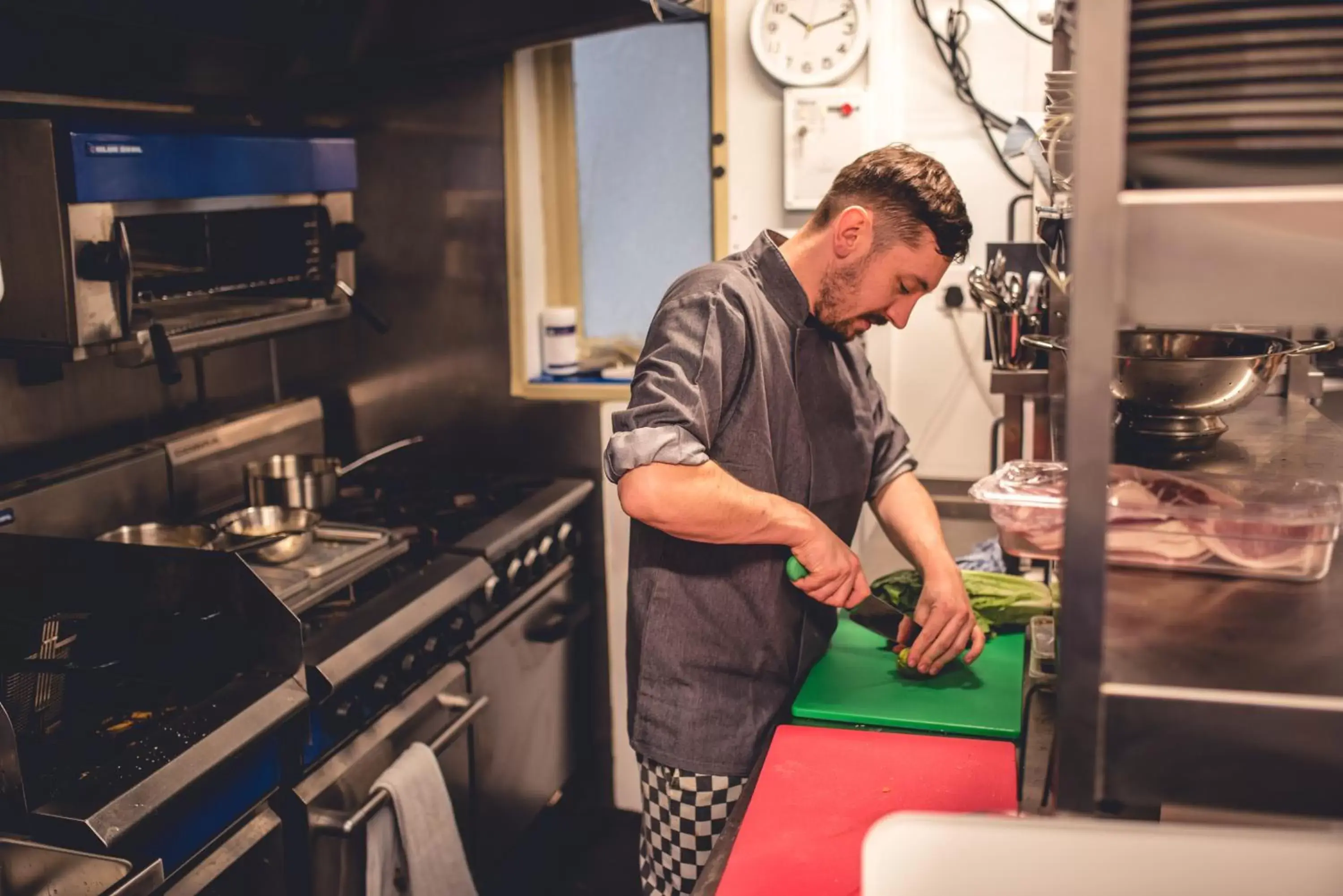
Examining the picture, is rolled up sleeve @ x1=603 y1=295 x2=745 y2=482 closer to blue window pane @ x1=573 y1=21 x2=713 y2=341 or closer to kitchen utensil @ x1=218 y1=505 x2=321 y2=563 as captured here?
kitchen utensil @ x1=218 y1=505 x2=321 y2=563

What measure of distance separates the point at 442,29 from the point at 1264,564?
2467 millimetres

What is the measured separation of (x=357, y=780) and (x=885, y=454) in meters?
1.12

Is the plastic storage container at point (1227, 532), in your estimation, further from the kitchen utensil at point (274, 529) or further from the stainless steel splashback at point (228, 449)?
the stainless steel splashback at point (228, 449)

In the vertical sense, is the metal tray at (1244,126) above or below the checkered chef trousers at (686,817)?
above

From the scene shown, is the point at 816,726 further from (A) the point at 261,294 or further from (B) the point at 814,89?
(B) the point at 814,89

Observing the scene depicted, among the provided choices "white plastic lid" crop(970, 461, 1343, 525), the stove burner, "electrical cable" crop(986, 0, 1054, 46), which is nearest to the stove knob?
the stove burner

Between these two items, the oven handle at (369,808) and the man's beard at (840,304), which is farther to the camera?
the oven handle at (369,808)

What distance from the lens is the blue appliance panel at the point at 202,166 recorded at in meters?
2.14

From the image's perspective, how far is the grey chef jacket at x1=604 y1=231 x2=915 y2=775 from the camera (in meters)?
1.86

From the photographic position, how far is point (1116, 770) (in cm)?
78

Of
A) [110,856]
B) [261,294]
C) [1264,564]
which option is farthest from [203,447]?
[1264,564]

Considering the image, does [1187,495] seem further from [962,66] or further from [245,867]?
[962,66]

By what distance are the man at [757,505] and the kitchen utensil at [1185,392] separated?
1.56 ft

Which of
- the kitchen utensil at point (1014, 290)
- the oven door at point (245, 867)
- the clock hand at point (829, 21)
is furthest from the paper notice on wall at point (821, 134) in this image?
the oven door at point (245, 867)
